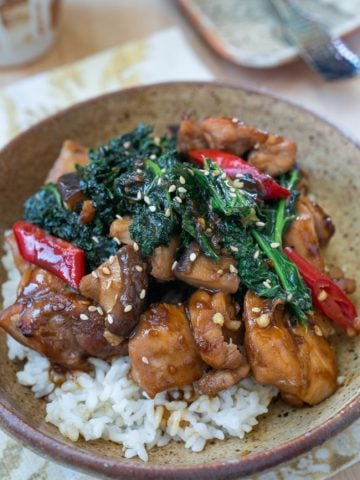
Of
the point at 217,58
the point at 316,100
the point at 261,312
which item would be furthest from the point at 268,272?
the point at 217,58

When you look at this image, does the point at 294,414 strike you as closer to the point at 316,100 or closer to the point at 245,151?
the point at 245,151

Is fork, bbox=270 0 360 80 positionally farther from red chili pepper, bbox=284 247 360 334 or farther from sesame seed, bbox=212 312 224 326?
sesame seed, bbox=212 312 224 326

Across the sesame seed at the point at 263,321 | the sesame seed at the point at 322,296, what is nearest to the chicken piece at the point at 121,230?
the sesame seed at the point at 263,321

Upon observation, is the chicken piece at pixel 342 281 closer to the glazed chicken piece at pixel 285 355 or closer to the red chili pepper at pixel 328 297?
the red chili pepper at pixel 328 297

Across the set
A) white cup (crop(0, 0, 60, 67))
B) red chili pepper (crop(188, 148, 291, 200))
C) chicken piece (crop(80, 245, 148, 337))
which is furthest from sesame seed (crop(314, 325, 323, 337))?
white cup (crop(0, 0, 60, 67))

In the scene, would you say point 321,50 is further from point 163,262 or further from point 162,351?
point 162,351
